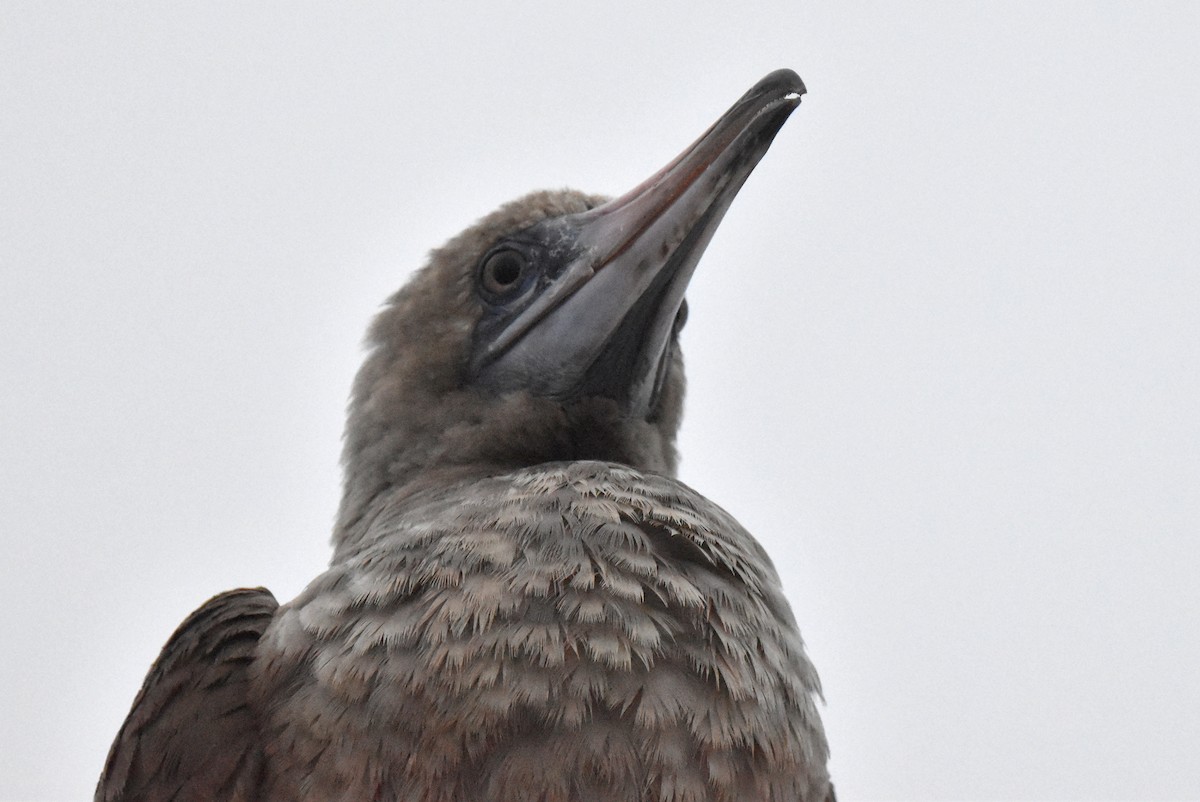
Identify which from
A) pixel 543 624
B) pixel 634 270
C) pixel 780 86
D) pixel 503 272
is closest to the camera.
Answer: pixel 543 624

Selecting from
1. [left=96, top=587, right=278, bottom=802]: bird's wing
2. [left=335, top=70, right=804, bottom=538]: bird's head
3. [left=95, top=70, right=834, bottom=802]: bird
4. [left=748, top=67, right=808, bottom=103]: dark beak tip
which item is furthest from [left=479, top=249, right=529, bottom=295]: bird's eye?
[left=96, top=587, right=278, bottom=802]: bird's wing

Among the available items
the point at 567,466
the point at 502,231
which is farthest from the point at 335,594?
the point at 502,231

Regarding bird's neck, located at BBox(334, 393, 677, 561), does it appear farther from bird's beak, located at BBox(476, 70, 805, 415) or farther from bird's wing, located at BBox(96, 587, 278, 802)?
bird's wing, located at BBox(96, 587, 278, 802)

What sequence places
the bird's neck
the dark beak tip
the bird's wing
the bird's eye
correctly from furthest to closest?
the bird's eye < the bird's neck < the dark beak tip < the bird's wing

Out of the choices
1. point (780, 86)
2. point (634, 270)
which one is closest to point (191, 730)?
point (634, 270)

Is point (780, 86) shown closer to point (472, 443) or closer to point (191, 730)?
point (472, 443)

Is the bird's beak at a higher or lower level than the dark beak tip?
lower

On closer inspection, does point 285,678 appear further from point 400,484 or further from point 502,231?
point 502,231
